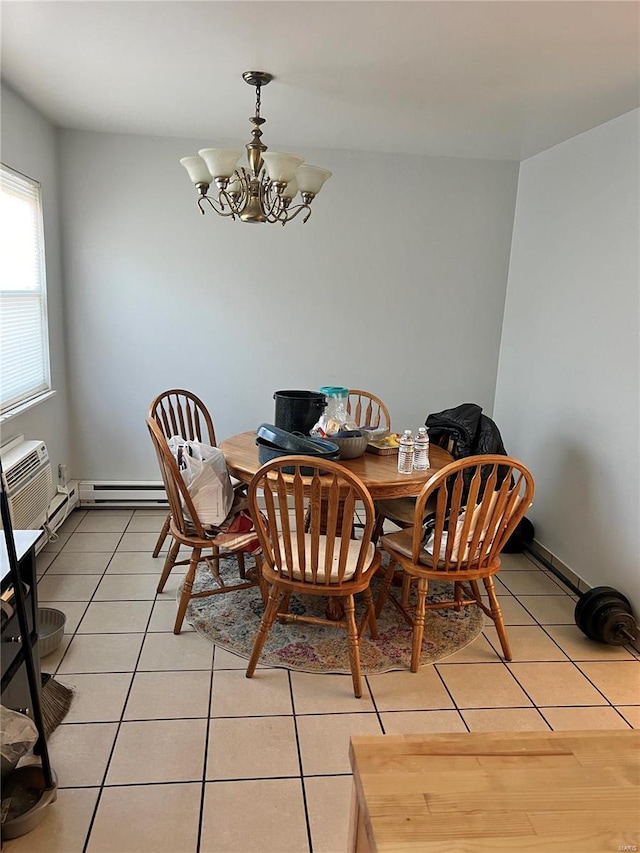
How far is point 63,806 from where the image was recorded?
1.77 meters

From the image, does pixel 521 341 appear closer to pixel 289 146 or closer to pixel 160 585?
pixel 289 146

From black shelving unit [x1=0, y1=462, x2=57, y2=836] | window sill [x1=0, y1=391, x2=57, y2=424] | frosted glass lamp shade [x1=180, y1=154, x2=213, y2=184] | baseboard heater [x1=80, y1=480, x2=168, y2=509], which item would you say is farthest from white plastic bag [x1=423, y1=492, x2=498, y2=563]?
baseboard heater [x1=80, y1=480, x2=168, y2=509]

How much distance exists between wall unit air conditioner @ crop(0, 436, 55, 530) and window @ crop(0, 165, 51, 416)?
0.20 meters

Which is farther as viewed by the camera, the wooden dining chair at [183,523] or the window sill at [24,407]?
the window sill at [24,407]

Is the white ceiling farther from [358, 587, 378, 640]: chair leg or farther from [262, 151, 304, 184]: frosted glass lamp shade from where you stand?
[358, 587, 378, 640]: chair leg

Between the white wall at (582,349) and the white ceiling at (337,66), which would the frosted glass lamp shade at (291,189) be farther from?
the white wall at (582,349)

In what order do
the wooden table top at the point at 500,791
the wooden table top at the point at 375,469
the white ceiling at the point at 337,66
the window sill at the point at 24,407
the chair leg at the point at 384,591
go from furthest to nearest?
the window sill at the point at 24,407, the chair leg at the point at 384,591, the wooden table top at the point at 375,469, the white ceiling at the point at 337,66, the wooden table top at the point at 500,791

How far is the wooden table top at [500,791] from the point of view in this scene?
39.2 inches

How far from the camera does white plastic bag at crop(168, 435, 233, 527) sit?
8.41ft

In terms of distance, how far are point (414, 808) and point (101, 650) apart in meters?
1.81

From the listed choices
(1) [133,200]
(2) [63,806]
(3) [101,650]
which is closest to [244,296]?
(1) [133,200]

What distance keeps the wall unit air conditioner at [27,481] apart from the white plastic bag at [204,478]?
0.80 m

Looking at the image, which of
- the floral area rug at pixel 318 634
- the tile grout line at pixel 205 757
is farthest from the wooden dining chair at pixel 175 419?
the tile grout line at pixel 205 757

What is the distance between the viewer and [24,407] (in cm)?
312
